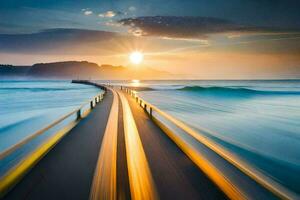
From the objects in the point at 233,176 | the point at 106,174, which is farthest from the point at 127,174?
the point at 233,176

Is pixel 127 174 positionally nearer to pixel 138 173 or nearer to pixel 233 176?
pixel 138 173

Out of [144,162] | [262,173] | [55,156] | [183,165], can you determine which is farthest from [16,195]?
[262,173]

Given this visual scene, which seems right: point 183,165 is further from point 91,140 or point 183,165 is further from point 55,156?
point 91,140

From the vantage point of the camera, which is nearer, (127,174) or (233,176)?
(127,174)

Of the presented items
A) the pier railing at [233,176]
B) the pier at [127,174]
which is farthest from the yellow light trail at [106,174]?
the pier railing at [233,176]

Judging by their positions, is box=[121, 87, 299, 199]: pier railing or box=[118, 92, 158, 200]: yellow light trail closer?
box=[121, 87, 299, 199]: pier railing

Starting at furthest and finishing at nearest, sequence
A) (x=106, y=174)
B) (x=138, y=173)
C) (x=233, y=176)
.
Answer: (x=233, y=176) → (x=138, y=173) → (x=106, y=174)

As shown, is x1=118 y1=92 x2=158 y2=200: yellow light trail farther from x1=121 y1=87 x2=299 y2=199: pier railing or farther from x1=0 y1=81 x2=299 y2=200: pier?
x1=121 y1=87 x2=299 y2=199: pier railing

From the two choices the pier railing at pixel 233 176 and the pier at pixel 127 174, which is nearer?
the pier railing at pixel 233 176

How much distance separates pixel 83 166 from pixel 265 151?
9.76 meters

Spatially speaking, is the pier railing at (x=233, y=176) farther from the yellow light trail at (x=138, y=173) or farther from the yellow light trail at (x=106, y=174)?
the yellow light trail at (x=106, y=174)

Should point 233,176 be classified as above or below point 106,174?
below

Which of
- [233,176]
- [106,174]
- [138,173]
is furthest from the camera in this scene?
[233,176]

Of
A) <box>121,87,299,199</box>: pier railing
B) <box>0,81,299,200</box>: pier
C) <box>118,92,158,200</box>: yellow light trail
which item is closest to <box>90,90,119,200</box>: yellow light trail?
<box>0,81,299,200</box>: pier
